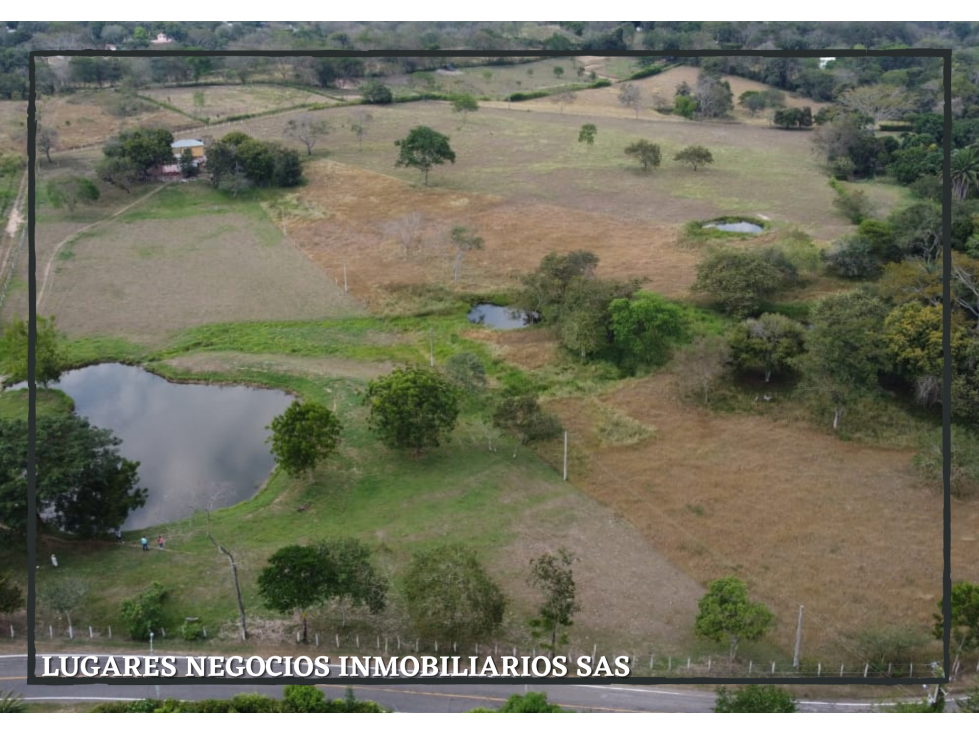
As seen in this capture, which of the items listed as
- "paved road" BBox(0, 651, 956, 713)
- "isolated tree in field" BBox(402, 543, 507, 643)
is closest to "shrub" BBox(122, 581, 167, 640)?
"paved road" BBox(0, 651, 956, 713)

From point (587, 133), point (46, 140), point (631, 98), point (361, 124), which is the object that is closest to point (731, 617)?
point (587, 133)

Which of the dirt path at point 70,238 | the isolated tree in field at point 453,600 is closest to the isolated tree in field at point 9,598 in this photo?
the isolated tree in field at point 453,600

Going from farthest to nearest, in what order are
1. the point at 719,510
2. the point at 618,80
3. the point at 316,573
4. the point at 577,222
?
the point at 618,80 → the point at 577,222 → the point at 719,510 → the point at 316,573

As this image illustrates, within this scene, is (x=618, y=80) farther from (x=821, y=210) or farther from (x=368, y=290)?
(x=368, y=290)

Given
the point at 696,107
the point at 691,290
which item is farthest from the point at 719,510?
the point at 696,107

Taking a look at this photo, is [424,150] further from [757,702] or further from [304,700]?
[757,702]

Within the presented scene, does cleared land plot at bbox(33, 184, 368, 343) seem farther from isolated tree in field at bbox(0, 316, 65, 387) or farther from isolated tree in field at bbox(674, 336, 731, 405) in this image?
isolated tree in field at bbox(674, 336, 731, 405)
